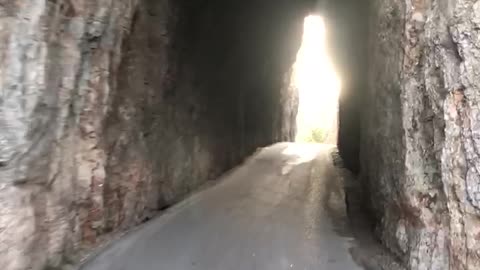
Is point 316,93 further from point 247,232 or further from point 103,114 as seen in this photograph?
point 103,114

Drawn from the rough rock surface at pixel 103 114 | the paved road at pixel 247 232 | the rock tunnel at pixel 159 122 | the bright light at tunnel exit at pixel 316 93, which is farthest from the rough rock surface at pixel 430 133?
the bright light at tunnel exit at pixel 316 93

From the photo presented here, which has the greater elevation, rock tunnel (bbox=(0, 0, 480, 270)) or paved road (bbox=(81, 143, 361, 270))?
rock tunnel (bbox=(0, 0, 480, 270))

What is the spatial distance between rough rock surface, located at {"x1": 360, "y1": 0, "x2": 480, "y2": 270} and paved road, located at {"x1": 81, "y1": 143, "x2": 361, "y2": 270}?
774 millimetres

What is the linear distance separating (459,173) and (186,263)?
2.80 meters

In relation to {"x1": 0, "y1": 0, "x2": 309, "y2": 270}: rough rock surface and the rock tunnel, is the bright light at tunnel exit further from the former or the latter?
the rock tunnel

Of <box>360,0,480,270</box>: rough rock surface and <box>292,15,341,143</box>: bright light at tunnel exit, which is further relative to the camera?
<box>292,15,341,143</box>: bright light at tunnel exit

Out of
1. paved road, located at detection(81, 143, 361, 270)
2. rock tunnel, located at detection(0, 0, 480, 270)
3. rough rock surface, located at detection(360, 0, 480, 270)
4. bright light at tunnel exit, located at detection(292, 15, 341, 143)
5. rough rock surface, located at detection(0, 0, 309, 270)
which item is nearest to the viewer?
rough rock surface, located at detection(360, 0, 480, 270)

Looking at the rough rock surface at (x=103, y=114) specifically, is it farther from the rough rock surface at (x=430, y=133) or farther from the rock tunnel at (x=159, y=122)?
the rough rock surface at (x=430, y=133)

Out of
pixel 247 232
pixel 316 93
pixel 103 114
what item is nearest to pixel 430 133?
pixel 247 232

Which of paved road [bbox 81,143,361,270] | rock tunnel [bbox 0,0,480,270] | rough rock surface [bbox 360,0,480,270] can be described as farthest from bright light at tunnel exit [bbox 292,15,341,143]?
rough rock surface [bbox 360,0,480,270]

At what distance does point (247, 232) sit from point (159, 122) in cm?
213

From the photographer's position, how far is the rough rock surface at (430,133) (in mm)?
3541

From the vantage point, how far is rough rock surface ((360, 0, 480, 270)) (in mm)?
3541

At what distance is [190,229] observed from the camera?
6246mm
